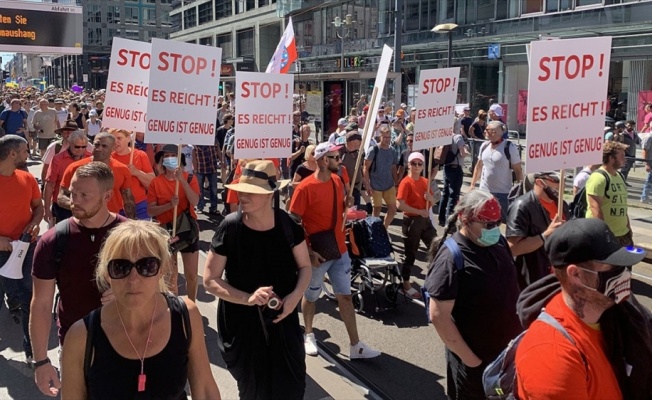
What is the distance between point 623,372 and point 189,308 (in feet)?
5.35

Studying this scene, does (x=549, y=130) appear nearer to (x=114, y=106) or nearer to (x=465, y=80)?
(x=114, y=106)

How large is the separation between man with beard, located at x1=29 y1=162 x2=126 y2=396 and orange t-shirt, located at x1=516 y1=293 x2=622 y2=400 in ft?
7.29

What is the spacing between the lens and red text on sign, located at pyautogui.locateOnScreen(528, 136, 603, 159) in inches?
195

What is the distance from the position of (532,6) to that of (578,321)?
2842 centimetres

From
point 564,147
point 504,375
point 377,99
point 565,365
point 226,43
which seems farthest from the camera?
point 226,43

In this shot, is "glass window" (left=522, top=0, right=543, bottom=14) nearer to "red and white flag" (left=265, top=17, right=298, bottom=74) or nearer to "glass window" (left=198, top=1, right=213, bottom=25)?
"red and white flag" (left=265, top=17, right=298, bottom=74)

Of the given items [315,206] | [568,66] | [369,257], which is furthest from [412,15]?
[315,206]

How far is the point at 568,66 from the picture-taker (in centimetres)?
500

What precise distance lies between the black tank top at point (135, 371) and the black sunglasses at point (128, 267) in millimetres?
190

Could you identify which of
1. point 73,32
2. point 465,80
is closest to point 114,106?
point 73,32

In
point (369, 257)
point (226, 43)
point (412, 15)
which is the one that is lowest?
point (369, 257)

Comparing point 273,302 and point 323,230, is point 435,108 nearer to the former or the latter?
point 323,230

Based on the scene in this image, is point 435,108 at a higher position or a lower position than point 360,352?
higher

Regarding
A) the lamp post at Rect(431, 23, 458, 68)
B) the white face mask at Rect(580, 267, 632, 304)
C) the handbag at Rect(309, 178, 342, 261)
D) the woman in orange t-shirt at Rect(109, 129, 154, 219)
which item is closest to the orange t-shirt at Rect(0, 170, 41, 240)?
the woman in orange t-shirt at Rect(109, 129, 154, 219)
